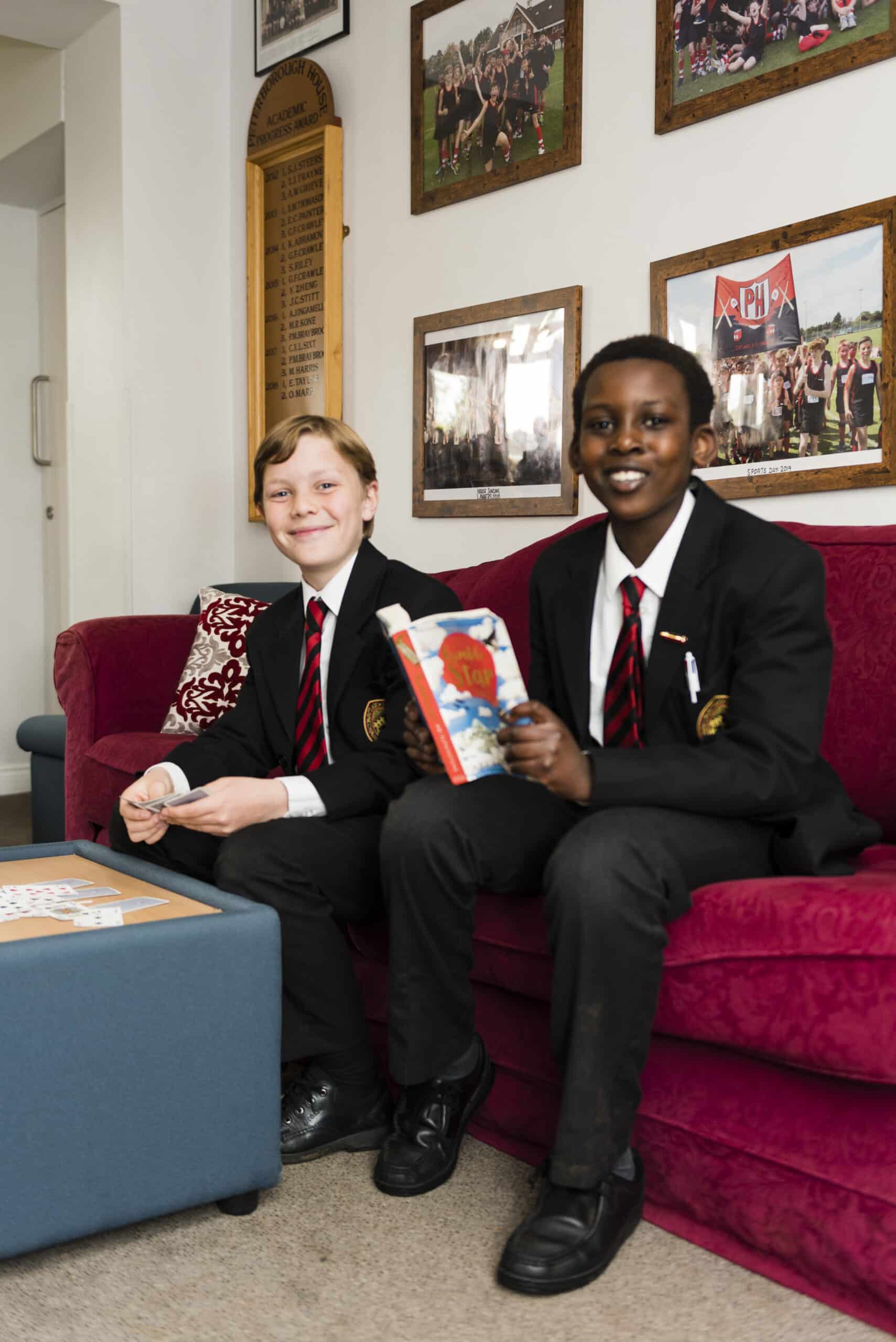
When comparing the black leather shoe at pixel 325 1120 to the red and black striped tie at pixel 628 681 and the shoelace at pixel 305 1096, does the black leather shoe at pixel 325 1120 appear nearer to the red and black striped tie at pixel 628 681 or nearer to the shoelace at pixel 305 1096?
the shoelace at pixel 305 1096

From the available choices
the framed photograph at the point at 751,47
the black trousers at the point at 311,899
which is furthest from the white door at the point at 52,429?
the black trousers at the point at 311,899

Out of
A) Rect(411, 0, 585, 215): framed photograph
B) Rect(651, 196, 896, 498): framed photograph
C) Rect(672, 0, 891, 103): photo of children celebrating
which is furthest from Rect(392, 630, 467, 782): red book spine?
Rect(411, 0, 585, 215): framed photograph

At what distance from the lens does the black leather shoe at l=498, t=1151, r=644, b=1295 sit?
141 centimetres

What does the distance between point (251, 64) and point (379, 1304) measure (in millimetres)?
3746

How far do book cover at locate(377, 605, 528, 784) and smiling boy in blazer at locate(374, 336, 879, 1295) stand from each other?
0.18 ft

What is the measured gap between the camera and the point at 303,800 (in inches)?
71.9

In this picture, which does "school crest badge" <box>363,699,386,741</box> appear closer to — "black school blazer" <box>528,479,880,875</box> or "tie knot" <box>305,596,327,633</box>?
"tie knot" <box>305,596,327,633</box>

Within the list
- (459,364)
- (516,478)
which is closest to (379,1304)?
(516,478)

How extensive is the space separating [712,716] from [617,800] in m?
0.19

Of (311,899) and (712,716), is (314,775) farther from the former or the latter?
(712,716)

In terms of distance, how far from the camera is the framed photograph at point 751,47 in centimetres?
228

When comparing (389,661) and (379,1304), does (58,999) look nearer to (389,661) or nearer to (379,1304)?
(379,1304)

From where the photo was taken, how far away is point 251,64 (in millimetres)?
3992

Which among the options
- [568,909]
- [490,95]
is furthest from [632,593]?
[490,95]
